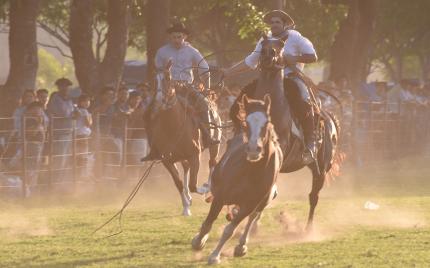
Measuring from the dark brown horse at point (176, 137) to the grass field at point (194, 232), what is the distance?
448mm

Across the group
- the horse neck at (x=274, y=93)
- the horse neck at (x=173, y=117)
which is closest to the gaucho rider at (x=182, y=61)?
the horse neck at (x=173, y=117)

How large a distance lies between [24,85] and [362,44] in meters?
14.7

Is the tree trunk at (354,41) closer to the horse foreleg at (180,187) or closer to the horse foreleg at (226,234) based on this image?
the horse foreleg at (180,187)

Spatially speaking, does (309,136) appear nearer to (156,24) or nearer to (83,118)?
(83,118)

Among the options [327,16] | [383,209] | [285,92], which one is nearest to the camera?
[285,92]

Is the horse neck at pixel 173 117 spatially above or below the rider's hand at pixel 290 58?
below

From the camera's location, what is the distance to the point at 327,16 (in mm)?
52844

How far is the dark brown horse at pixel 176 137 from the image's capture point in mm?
17172

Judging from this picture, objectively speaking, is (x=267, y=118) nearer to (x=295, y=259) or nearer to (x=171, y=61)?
(x=295, y=259)

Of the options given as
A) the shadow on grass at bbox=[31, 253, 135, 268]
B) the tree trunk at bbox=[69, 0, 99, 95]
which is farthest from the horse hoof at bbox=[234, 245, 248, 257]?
the tree trunk at bbox=[69, 0, 99, 95]

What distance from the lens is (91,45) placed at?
88.2 feet

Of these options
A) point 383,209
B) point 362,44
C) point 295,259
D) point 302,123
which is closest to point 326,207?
point 383,209

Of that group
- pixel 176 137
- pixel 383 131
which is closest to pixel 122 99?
pixel 176 137

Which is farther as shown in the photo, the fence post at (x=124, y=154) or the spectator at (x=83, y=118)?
the fence post at (x=124, y=154)
